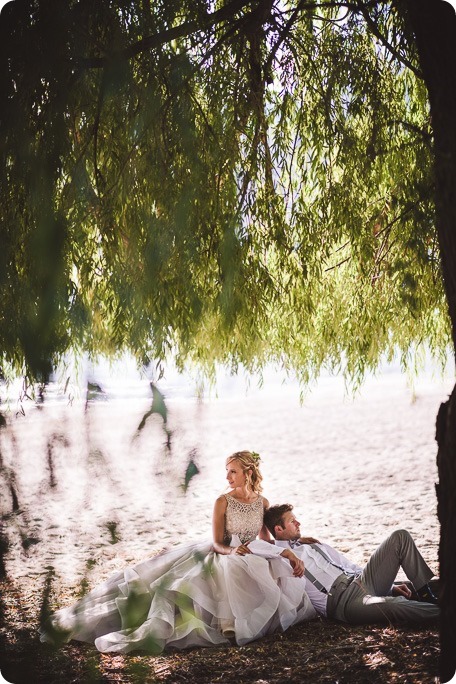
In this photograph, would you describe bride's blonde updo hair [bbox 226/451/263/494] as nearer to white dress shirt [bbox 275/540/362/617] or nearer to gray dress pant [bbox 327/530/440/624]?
white dress shirt [bbox 275/540/362/617]

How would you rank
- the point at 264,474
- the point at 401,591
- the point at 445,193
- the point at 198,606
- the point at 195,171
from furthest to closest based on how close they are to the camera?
the point at 264,474 → the point at 401,591 → the point at 198,606 → the point at 195,171 → the point at 445,193

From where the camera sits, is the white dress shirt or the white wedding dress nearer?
the white wedding dress

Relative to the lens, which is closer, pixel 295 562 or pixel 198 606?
pixel 198 606

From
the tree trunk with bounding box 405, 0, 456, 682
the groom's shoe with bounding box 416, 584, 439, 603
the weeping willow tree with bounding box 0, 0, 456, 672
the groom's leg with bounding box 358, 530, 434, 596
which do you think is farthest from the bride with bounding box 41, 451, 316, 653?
the tree trunk with bounding box 405, 0, 456, 682

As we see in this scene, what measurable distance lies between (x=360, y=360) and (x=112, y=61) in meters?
2.96

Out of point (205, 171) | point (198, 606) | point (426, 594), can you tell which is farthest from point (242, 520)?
point (205, 171)

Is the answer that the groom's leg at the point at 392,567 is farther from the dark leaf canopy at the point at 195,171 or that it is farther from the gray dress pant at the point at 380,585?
the dark leaf canopy at the point at 195,171

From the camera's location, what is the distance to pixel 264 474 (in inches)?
506

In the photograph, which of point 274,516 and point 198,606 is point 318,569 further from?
point 198,606

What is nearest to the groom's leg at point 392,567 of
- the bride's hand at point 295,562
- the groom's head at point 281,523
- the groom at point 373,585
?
the groom at point 373,585

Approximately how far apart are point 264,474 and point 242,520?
28.0 feet

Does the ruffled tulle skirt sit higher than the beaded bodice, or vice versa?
the beaded bodice

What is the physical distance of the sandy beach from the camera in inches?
323

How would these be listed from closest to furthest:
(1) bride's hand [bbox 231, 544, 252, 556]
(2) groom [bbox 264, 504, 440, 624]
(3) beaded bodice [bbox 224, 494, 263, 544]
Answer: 1. (2) groom [bbox 264, 504, 440, 624]
2. (1) bride's hand [bbox 231, 544, 252, 556]
3. (3) beaded bodice [bbox 224, 494, 263, 544]
